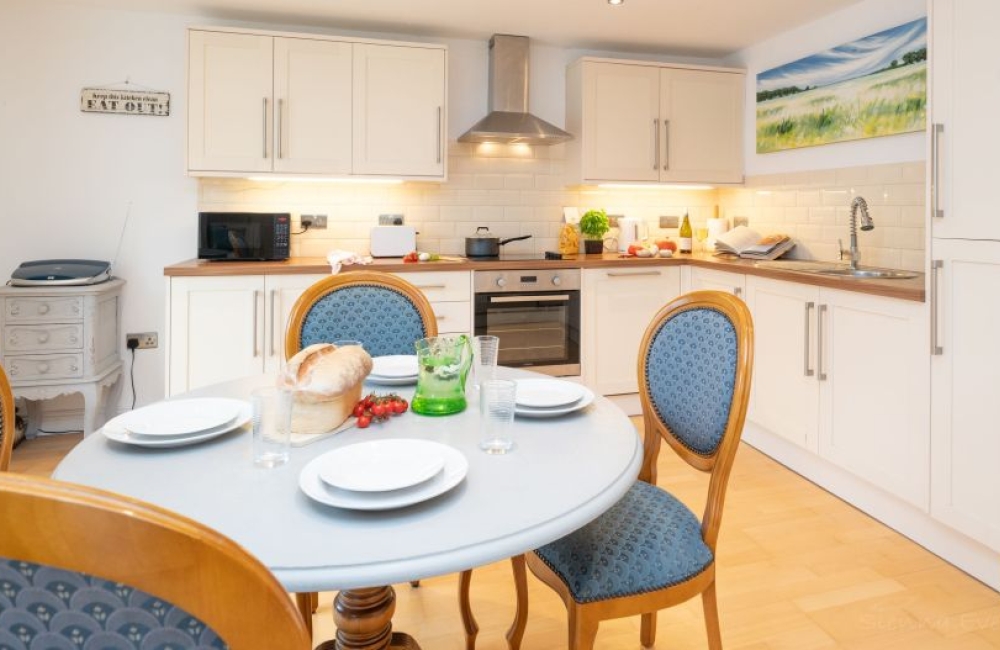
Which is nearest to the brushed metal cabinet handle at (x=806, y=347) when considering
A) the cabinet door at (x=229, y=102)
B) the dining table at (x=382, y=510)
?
the dining table at (x=382, y=510)

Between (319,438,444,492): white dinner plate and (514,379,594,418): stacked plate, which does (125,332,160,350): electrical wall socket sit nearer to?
(514,379,594,418): stacked plate

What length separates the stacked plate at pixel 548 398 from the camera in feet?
4.37

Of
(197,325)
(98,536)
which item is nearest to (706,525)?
(98,536)

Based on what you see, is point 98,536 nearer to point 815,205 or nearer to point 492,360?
point 492,360

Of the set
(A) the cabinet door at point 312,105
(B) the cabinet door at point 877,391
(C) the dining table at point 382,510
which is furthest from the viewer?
(A) the cabinet door at point 312,105

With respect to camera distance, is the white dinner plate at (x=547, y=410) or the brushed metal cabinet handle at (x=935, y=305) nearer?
the white dinner plate at (x=547, y=410)

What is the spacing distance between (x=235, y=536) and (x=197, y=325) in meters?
2.55

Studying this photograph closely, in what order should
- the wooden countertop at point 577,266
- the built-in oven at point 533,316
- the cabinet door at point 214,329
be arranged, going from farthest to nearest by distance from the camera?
the built-in oven at point 533,316
the cabinet door at point 214,329
the wooden countertop at point 577,266

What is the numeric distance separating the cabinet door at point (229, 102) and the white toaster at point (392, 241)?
0.67 m

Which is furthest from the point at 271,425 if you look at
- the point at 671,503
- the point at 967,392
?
the point at 967,392

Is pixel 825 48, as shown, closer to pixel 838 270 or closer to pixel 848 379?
pixel 838 270

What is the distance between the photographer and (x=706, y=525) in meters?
1.43

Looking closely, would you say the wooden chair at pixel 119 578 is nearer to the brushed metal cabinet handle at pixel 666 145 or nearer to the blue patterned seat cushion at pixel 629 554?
the blue patterned seat cushion at pixel 629 554

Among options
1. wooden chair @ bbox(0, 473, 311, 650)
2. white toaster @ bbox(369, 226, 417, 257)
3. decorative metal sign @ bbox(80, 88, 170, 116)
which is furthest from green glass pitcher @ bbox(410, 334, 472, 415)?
decorative metal sign @ bbox(80, 88, 170, 116)
